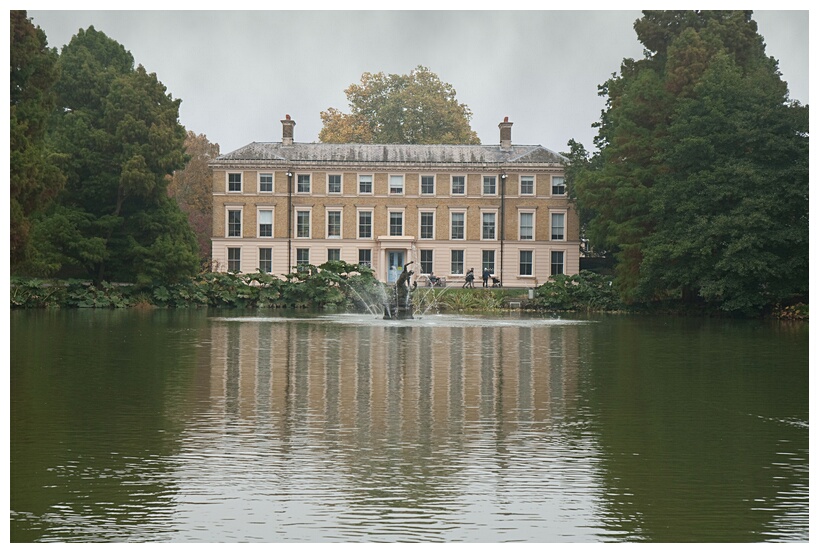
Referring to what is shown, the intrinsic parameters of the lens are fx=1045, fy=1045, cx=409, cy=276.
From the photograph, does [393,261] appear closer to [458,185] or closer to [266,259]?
[458,185]

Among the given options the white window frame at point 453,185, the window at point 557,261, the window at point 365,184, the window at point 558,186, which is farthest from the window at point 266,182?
the window at point 557,261

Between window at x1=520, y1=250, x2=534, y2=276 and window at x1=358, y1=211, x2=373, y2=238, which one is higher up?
window at x1=358, y1=211, x2=373, y2=238

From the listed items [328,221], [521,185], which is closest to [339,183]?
[328,221]

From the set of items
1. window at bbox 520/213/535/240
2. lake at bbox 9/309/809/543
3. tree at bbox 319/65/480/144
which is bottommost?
lake at bbox 9/309/809/543

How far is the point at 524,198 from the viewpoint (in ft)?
188

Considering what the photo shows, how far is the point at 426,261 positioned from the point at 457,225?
2.64m

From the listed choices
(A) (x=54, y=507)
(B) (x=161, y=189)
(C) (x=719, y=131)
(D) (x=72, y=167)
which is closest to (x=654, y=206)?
(C) (x=719, y=131)

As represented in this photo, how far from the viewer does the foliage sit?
40.5 metres

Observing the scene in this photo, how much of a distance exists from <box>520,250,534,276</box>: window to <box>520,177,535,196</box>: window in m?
3.26

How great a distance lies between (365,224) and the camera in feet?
190

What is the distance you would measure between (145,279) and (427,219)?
74.7ft

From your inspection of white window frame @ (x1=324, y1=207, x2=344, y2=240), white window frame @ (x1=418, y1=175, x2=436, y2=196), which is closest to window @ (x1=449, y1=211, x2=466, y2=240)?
white window frame @ (x1=418, y1=175, x2=436, y2=196)

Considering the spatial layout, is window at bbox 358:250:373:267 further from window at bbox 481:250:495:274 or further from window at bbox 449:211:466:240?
window at bbox 481:250:495:274

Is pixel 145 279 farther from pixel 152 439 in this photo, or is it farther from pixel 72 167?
pixel 152 439
